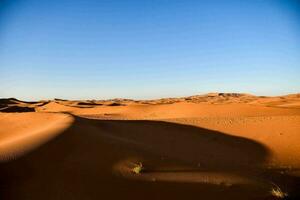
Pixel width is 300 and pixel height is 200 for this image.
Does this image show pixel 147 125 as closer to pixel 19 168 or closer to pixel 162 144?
pixel 162 144

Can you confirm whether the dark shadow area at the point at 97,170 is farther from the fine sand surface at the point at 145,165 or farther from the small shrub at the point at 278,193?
the small shrub at the point at 278,193

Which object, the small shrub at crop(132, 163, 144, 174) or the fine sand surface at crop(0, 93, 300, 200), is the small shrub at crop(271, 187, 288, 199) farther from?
the small shrub at crop(132, 163, 144, 174)

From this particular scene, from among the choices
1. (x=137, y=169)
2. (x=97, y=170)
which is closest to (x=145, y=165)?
(x=137, y=169)

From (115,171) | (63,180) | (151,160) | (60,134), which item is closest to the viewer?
(63,180)

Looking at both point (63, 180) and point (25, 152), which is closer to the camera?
point (63, 180)

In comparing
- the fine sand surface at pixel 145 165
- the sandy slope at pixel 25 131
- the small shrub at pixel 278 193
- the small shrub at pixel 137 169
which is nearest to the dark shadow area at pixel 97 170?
the fine sand surface at pixel 145 165

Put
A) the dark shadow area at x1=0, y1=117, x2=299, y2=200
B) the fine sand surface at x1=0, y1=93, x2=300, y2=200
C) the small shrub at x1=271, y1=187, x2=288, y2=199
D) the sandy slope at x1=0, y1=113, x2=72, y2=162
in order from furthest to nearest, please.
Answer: the sandy slope at x1=0, y1=113, x2=72, y2=162 < the small shrub at x1=271, y1=187, x2=288, y2=199 < the fine sand surface at x1=0, y1=93, x2=300, y2=200 < the dark shadow area at x1=0, y1=117, x2=299, y2=200

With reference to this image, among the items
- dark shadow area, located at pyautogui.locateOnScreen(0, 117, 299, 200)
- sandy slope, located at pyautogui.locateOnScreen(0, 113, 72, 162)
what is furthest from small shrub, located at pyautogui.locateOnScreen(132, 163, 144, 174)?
sandy slope, located at pyautogui.locateOnScreen(0, 113, 72, 162)

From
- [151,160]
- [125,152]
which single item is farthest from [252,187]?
[125,152]

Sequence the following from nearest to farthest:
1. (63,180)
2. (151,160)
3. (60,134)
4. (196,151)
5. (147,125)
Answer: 1. (63,180)
2. (151,160)
3. (60,134)
4. (196,151)
5. (147,125)

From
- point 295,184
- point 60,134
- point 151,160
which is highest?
point 60,134

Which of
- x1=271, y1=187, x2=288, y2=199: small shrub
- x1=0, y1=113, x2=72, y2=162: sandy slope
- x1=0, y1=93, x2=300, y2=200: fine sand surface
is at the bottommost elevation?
x1=271, y1=187, x2=288, y2=199: small shrub

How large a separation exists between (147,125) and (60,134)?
19.2ft

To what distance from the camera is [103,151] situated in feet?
24.1
